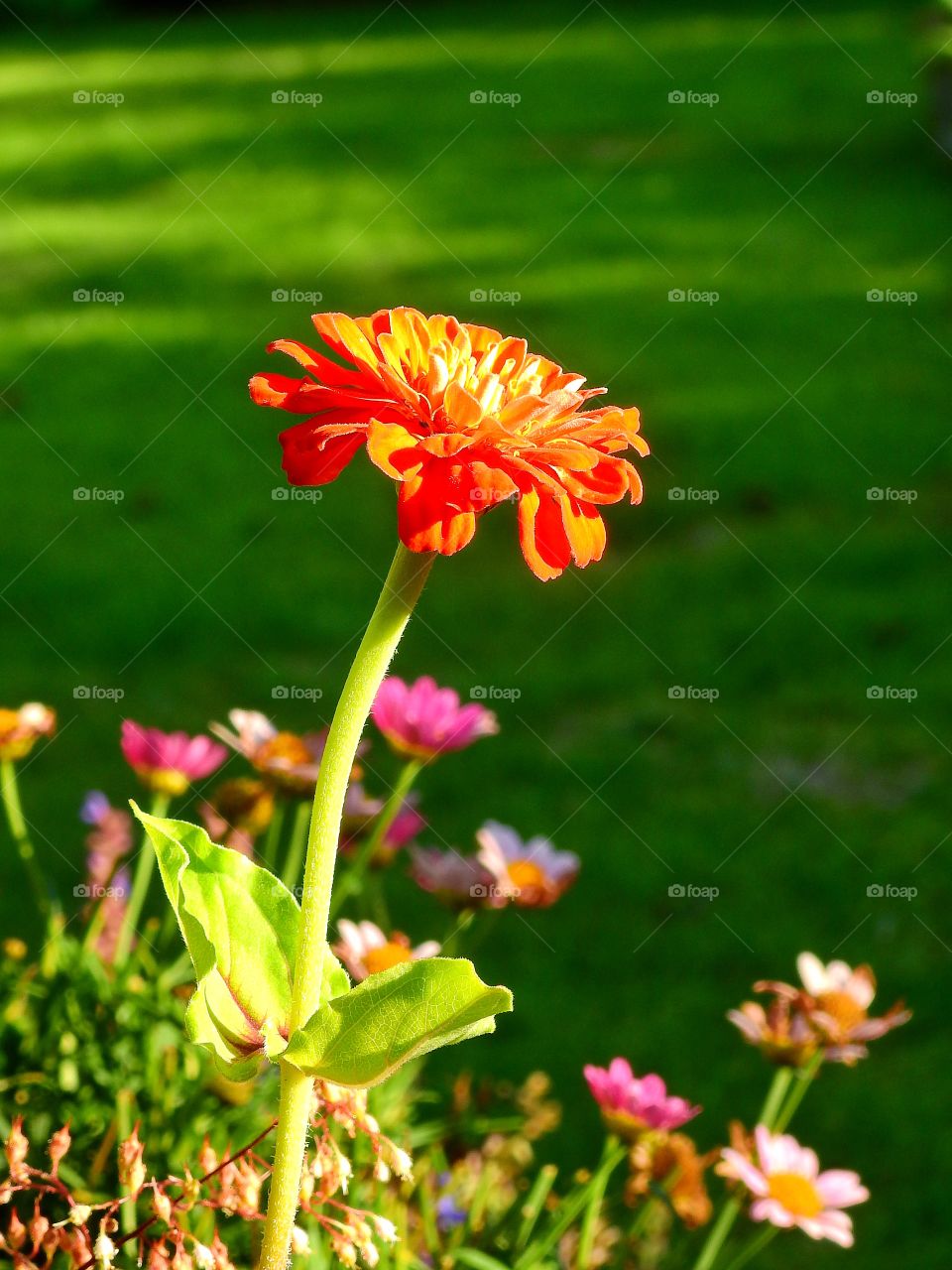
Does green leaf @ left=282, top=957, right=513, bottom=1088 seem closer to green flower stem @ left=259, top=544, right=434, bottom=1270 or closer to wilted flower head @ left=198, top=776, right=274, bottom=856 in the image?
green flower stem @ left=259, top=544, right=434, bottom=1270

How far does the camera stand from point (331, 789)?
115cm

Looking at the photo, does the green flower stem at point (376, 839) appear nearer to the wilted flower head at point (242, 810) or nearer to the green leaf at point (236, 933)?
the wilted flower head at point (242, 810)

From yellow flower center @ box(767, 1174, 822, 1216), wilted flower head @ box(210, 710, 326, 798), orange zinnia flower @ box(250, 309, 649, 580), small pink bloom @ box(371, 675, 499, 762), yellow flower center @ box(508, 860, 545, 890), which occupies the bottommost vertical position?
yellow flower center @ box(767, 1174, 822, 1216)

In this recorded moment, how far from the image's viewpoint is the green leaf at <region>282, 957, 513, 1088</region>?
1076 millimetres

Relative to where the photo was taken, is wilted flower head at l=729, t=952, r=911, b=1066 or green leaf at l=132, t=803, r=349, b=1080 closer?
green leaf at l=132, t=803, r=349, b=1080

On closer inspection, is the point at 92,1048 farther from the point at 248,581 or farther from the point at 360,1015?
the point at 248,581

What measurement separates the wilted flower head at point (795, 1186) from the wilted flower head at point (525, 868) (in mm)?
418

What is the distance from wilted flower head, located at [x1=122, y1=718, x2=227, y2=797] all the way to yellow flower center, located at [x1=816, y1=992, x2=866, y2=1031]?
2.69 ft

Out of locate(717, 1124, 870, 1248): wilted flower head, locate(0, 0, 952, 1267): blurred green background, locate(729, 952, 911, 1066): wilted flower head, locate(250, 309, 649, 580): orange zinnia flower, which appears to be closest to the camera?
locate(250, 309, 649, 580): orange zinnia flower

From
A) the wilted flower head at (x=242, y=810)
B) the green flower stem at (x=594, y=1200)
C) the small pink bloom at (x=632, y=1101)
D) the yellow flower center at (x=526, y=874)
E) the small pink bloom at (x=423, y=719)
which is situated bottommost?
the green flower stem at (x=594, y=1200)

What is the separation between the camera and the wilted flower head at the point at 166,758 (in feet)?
6.42

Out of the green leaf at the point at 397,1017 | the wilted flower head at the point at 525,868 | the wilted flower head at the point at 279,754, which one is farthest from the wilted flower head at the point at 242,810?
the green leaf at the point at 397,1017

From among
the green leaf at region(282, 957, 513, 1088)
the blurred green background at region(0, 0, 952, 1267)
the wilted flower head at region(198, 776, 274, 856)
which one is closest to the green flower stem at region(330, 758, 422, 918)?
the wilted flower head at region(198, 776, 274, 856)

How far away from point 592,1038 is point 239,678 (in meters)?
1.54
